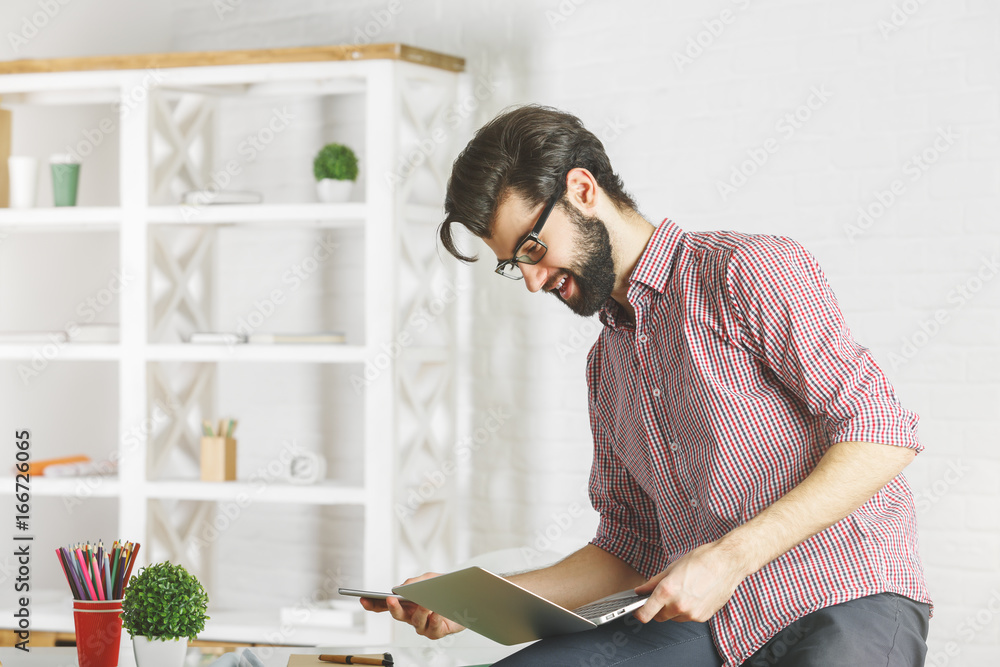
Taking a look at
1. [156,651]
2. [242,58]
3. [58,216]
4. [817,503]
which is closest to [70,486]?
[58,216]

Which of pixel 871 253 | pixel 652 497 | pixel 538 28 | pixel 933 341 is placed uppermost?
pixel 538 28

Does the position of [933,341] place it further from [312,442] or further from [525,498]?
[312,442]

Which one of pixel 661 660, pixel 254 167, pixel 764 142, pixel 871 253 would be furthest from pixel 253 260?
pixel 661 660

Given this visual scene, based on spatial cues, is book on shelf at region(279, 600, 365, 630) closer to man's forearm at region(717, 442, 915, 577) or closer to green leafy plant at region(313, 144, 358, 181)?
green leafy plant at region(313, 144, 358, 181)

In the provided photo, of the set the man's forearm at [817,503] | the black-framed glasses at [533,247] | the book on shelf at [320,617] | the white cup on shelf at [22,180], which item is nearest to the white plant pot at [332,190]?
the white cup on shelf at [22,180]

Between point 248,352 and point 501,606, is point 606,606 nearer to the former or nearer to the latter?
point 501,606

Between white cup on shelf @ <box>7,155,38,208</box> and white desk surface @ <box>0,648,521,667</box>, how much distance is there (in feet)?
5.66

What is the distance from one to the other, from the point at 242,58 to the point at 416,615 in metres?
2.03

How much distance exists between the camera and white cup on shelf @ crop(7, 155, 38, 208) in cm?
320

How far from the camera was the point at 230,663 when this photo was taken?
5.33 ft

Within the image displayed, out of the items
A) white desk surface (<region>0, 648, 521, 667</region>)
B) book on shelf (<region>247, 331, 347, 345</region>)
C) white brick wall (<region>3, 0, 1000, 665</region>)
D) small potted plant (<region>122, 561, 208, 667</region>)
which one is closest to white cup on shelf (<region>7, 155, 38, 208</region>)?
book on shelf (<region>247, 331, 347, 345</region>)

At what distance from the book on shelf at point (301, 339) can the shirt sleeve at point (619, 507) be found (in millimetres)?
1377

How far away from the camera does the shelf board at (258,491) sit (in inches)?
122

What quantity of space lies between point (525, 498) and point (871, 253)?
1.30 metres
